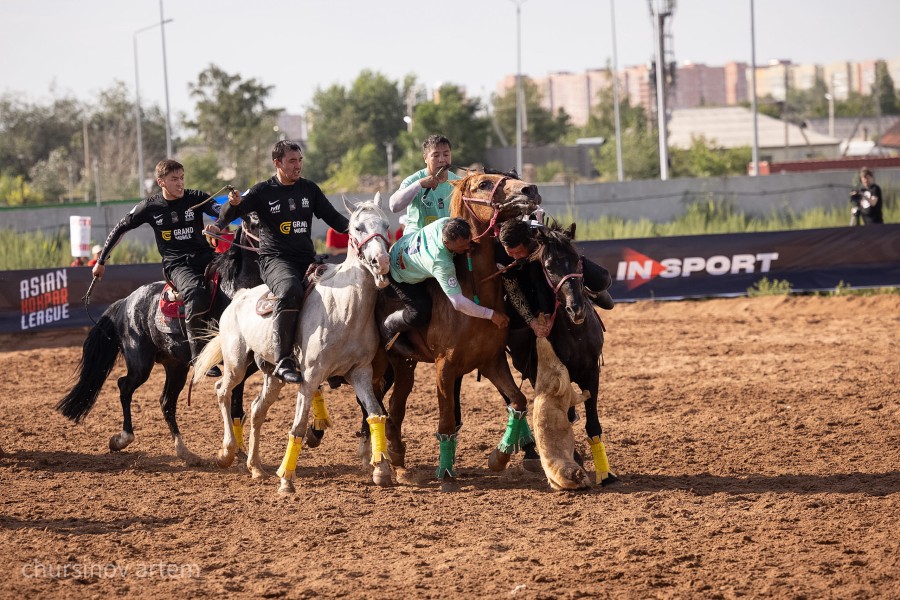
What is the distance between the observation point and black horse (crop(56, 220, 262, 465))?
892 centimetres

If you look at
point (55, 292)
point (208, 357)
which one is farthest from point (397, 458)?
point (55, 292)

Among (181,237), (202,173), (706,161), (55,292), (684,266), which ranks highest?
(202,173)

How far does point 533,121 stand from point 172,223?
76022mm

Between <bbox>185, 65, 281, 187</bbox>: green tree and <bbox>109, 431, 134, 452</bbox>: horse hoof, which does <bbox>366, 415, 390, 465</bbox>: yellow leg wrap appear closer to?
<bbox>109, 431, 134, 452</bbox>: horse hoof

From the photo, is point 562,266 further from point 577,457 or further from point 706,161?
point 706,161

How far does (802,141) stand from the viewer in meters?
71.1

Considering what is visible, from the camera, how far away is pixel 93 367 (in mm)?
9664

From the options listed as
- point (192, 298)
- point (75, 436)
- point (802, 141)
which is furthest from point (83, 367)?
point (802, 141)

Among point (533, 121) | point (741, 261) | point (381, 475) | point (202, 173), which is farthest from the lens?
point (533, 121)

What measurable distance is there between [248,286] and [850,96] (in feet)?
444

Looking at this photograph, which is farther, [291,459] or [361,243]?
[291,459]

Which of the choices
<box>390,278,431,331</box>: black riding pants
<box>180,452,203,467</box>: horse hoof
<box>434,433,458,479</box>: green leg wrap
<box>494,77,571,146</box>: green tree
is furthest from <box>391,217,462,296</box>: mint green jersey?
<box>494,77,571,146</box>: green tree

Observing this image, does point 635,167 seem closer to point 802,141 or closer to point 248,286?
point 802,141

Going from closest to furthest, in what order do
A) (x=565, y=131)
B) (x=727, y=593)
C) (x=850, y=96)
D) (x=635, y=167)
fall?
1. (x=727, y=593)
2. (x=635, y=167)
3. (x=565, y=131)
4. (x=850, y=96)
